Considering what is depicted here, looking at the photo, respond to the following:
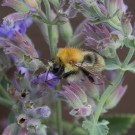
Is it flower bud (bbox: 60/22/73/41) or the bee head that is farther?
flower bud (bbox: 60/22/73/41)

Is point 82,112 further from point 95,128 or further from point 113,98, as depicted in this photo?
point 113,98

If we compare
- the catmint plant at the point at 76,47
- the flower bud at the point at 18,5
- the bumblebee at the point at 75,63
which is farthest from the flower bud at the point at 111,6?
the flower bud at the point at 18,5

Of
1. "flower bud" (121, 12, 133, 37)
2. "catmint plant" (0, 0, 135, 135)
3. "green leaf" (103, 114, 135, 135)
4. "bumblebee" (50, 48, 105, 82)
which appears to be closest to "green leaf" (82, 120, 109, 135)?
"catmint plant" (0, 0, 135, 135)

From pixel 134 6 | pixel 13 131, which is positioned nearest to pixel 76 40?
pixel 13 131

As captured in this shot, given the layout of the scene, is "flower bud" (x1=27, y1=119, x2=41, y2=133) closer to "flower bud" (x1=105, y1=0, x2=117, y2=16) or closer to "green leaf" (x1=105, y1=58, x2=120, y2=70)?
"green leaf" (x1=105, y1=58, x2=120, y2=70)

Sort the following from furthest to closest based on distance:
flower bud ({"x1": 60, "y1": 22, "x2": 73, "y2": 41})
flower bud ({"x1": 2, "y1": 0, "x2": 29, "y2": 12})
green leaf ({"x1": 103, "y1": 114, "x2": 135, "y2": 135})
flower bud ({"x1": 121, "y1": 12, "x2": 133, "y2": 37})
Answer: green leaf ({"x1": 103, "y1": 114, "x2": 135, "y2": 135})
flower bud ({"x1": 60, "y1": 22, "x2": 73, "y2": 41})
flower bud ({"x1": 2, "y1": 0, "x2": 29, "y2": 12})
flower bud ({"x1": 121, "y1": 12, "x2": 133, "y2": 37})
